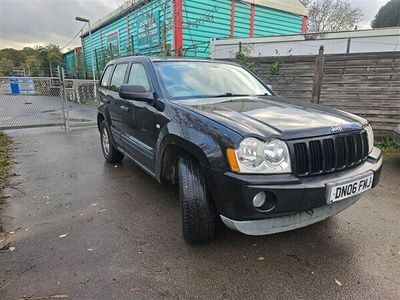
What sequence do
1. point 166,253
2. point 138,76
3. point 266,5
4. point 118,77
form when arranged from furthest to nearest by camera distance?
point 266,5 → point 118,77 → point 138,76 → point 166,253

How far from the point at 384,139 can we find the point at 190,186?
517cm

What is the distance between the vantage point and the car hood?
2236mm

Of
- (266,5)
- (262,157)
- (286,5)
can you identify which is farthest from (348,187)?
(286,5)

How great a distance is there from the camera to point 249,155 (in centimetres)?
213

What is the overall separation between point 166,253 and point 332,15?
25.2m

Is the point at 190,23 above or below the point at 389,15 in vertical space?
below

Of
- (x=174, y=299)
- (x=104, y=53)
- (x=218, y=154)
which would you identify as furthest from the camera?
(x=104, y=53)

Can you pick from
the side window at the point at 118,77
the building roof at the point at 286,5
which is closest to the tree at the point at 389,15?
the building roof at the point at 286,5

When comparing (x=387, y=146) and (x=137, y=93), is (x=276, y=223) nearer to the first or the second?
(x=137, y=93)

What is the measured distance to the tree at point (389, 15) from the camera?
15.3 metres

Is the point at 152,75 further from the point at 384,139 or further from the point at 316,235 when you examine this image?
the point at 384,139

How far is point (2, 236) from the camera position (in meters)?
2.88

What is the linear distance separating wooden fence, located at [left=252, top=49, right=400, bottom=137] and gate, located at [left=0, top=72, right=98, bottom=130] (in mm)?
6099

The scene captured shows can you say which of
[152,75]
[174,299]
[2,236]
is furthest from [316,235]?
[2,236]
